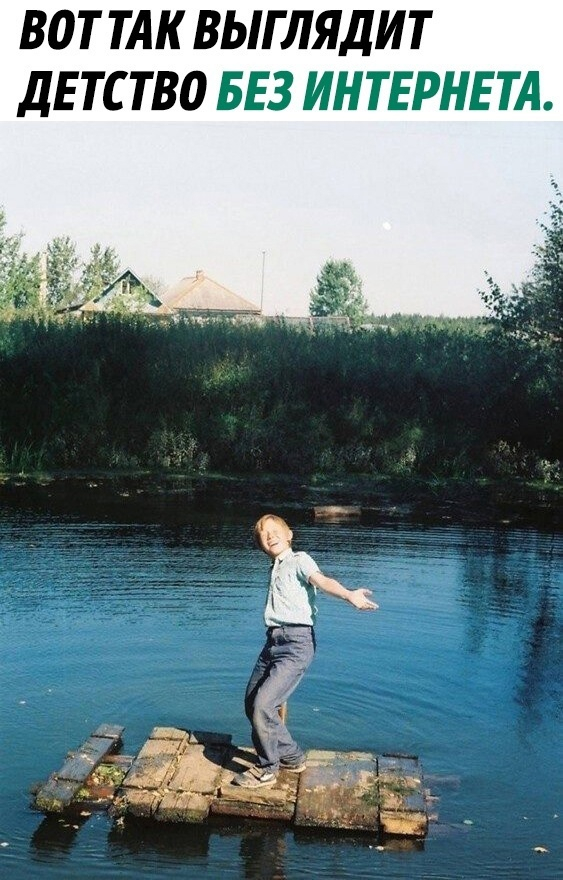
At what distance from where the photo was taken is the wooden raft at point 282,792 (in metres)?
5.68

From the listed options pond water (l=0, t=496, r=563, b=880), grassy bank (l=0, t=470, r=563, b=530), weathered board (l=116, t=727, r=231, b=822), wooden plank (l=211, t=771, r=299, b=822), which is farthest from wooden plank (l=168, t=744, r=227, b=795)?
grassy bank (l=0, t=470, r=563, b=530)

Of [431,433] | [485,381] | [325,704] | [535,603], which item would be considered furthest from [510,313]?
[325,704]

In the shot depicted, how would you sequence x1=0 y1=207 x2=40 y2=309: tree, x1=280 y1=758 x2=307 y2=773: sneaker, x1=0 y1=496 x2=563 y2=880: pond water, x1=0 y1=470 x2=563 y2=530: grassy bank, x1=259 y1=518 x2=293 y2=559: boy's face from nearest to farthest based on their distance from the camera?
x1=0 y1=496 x2=563 y2=880: pond water, x1=280 y1=758 x2=307 y2=773: sneaker, x1=259 y1=518 x2=293 y2=559: boy's face, x1=0 y1=470 x2=563 y2=530: grassy bank, x1=0 y1=207 x2=40 y2=309: tree

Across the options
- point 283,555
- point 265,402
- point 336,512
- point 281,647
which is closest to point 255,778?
point 281,647

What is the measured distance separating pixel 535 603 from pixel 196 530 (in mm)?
5280

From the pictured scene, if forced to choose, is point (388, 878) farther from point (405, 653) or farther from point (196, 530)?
point (196, 530)

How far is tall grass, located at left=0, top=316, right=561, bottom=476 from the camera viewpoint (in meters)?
21.5

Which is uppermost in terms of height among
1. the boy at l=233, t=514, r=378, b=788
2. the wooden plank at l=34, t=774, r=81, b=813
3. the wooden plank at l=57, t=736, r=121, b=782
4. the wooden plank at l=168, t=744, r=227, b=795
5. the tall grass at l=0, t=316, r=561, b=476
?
the tall grass at l=0, t=316, r=561, b=476

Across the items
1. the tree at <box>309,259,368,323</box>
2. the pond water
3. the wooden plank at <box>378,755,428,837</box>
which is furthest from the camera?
the tree at <box>309,259,368,323</box>

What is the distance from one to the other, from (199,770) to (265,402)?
54.3 ft

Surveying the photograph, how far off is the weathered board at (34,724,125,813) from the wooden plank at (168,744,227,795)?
493 mm

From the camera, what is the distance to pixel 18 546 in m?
13.0

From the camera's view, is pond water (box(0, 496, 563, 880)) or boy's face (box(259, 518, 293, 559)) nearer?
pond water (box(0, 496, 563, 880))

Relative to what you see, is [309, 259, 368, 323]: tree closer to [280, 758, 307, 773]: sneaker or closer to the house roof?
the house roof
